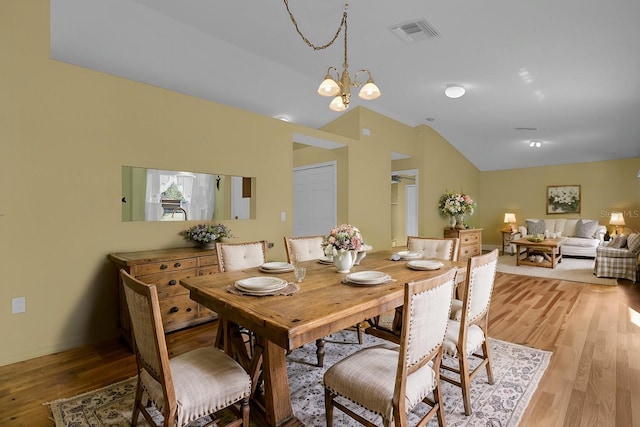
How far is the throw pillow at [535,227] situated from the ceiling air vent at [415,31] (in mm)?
6705

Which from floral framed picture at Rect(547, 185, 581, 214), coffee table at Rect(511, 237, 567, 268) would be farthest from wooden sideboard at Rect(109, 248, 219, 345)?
floral framed picture at Rect(547, 185, 581, 214)

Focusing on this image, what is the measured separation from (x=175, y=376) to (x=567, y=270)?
699 centimetres

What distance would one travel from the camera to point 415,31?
3238mm

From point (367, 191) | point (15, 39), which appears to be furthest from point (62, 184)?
point (367, 191)

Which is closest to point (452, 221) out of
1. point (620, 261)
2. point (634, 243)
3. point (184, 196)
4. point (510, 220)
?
point (510, 220)

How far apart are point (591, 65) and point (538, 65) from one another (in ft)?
1.67

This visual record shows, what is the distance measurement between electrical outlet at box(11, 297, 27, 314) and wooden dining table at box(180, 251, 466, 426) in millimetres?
1614

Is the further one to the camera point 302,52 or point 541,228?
point 541,228

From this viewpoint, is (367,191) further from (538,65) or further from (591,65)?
(591,65)

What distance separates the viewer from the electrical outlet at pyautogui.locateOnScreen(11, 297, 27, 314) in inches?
101

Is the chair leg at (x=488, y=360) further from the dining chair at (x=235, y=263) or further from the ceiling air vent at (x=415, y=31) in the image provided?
the ceiling air vent at (x=415, y=31)

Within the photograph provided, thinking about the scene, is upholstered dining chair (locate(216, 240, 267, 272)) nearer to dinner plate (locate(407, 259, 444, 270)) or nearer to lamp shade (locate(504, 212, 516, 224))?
dinner plate (locate(407, 259, 444, 270))

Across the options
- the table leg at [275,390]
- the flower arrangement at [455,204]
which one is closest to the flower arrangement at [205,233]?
the table leg at [275,390]

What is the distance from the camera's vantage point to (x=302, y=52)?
3832 mm
